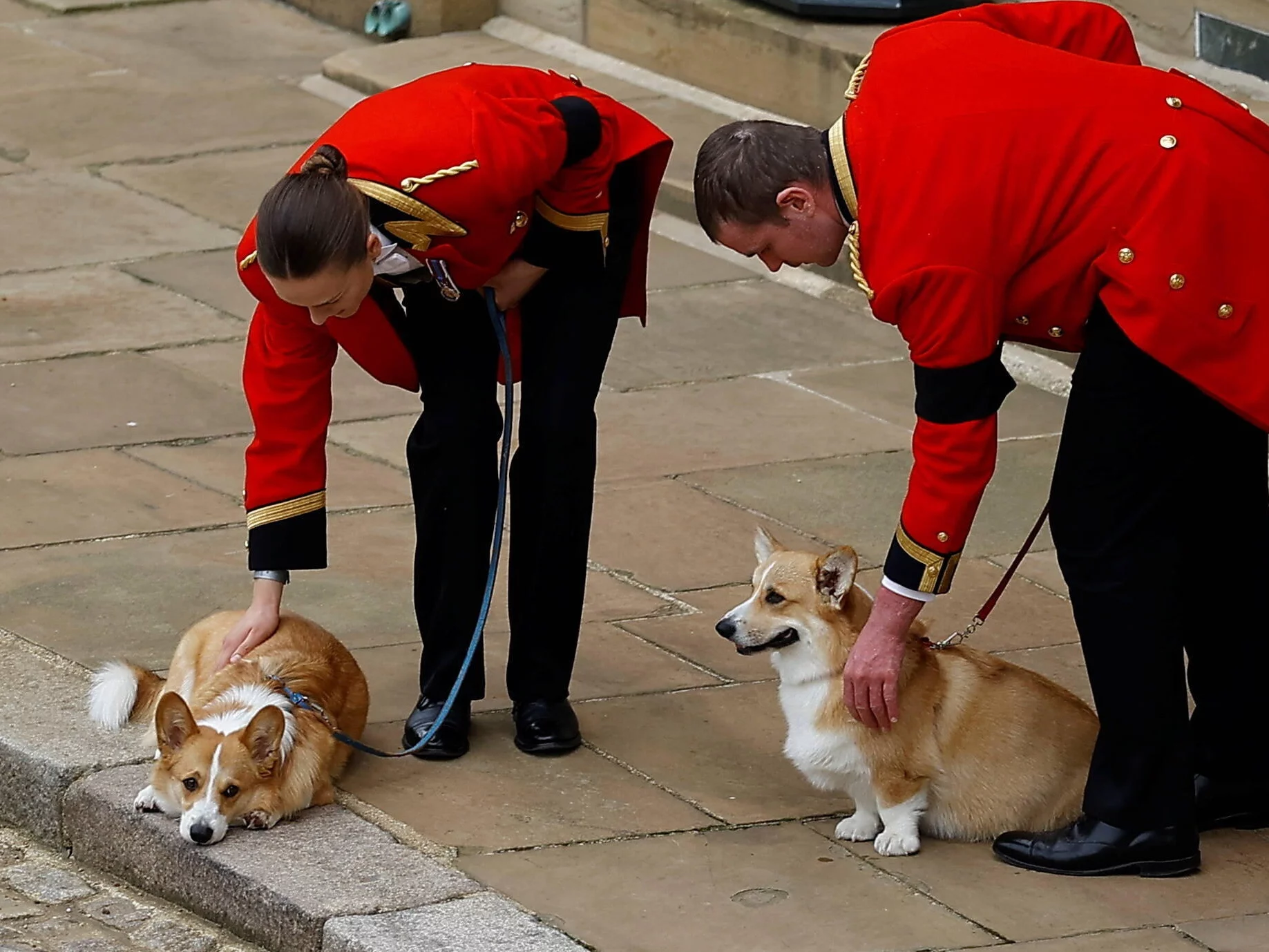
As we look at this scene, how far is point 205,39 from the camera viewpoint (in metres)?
11.5

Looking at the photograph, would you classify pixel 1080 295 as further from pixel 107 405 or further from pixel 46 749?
pixel 107 405

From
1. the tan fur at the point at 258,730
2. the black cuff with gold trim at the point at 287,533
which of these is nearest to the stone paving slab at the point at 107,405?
the tan fur at the point at 258,730

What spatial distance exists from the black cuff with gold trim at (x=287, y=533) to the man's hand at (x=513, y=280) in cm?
59

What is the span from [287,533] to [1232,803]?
2.10 meters

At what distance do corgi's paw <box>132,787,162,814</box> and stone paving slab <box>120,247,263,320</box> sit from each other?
3.79 metres

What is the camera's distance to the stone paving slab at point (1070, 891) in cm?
398

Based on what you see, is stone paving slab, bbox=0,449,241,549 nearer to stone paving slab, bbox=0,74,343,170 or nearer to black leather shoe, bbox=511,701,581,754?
black leather shoe, bbox=511,701,581,754

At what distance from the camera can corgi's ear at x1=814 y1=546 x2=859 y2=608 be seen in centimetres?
423

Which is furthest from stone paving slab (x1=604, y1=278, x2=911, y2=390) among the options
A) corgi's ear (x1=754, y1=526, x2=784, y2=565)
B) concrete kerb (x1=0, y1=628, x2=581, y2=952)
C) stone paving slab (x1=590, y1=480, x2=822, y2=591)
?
concrete kerb (x1=0, y1=628, x2=581, y2=952)

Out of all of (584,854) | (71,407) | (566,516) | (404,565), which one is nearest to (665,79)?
(71,407)

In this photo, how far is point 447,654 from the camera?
4.71 metres

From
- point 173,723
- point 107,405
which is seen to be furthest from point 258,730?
point 107,405

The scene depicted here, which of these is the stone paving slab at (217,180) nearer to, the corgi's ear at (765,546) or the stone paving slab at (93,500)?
the stone paving slab at (93,500)

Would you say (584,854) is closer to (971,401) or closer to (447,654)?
(447,654)
